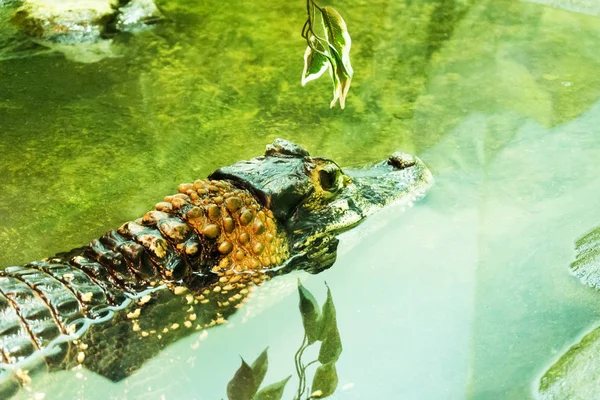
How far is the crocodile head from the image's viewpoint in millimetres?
3238

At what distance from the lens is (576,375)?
251 cm

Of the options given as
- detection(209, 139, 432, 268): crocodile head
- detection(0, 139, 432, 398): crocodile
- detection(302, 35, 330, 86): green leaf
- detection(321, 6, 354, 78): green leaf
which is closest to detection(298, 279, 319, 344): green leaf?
detection(0, 139, 432, 398): crocodile

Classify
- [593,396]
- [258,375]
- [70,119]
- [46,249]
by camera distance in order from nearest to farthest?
[593,396] → [258,375] → [46,249] → [70,119]

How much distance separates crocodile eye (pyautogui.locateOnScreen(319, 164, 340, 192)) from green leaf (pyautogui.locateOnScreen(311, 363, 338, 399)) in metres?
0.94

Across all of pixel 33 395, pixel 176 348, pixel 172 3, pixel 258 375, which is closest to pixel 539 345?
pixel 258 375

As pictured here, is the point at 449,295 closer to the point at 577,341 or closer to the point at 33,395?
the point at 577,341

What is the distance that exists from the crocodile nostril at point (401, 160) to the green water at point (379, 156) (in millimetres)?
215

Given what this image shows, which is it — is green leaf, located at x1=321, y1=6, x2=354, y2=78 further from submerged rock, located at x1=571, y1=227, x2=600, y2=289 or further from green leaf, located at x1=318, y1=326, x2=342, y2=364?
submerged rock, located at x1=571, y1=227, x2=600, y2=289

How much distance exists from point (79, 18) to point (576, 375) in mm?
4820

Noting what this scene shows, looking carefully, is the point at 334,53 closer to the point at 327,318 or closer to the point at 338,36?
the point at 338,36

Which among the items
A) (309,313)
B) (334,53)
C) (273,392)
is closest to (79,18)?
(309,313)

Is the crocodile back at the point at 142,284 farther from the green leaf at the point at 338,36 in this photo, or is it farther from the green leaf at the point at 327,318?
the green leaf at the point at 338,36

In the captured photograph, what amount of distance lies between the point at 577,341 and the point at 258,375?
1.30 m

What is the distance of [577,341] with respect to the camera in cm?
283
